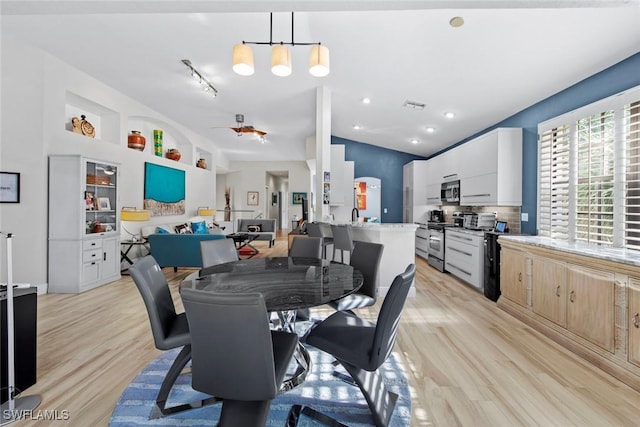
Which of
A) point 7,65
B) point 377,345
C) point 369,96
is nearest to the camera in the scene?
point 377,345

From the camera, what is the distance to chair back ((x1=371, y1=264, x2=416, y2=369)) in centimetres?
157

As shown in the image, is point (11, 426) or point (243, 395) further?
point (11, 426)

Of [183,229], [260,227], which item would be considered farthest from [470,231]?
[260,227]

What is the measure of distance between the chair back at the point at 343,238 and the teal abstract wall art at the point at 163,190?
4165 millimetres

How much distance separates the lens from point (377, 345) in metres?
1.61

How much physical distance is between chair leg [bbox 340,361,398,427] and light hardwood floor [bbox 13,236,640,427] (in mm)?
184

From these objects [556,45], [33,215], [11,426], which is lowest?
[11,426]

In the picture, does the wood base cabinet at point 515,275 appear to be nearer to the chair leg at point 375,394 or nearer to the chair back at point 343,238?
the chair back at point 343,238

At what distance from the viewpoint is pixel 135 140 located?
19.1 ft

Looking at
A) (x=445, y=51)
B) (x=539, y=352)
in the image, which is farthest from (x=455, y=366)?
(x=445, y=51)

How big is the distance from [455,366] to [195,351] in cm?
197

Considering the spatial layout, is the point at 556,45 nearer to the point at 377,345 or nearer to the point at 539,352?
the point at 539,352

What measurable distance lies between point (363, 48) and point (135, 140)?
456 centimetres

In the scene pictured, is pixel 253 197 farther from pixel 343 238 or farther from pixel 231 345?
pixel 231 345
